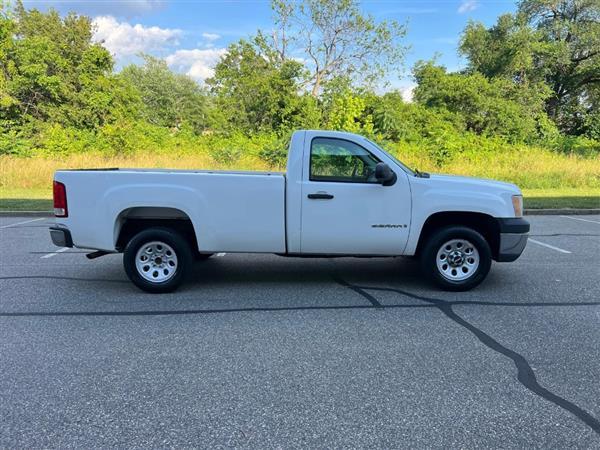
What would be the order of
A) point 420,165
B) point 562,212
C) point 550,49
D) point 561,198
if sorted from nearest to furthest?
point 562,212 → point 561,198 → point 420,165 → point 550,49

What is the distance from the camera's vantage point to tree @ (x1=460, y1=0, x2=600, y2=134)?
32469 millimetres


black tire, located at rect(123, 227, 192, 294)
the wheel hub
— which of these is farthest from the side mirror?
black tire, located at rect(123, 227, 192, 294)

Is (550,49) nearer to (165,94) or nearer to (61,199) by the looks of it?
(61,199)

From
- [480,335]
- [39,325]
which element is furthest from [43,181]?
[480,335]

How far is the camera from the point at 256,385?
3379 millimetres

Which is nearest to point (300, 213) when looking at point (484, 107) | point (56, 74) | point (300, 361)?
point (300, 361)

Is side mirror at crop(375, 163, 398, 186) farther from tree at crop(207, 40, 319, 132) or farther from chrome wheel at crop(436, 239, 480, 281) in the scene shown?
tree at crop(207, 40, 319, 132)

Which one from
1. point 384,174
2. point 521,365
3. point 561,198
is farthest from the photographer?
point 561,198

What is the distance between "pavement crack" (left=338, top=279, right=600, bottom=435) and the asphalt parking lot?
0.02 m

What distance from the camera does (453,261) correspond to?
5.65 m

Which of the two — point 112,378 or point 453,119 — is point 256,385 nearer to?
point 112,378

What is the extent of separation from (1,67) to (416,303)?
3001cm

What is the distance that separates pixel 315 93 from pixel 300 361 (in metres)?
26.6

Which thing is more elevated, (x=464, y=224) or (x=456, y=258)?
(x=464, y=224)
